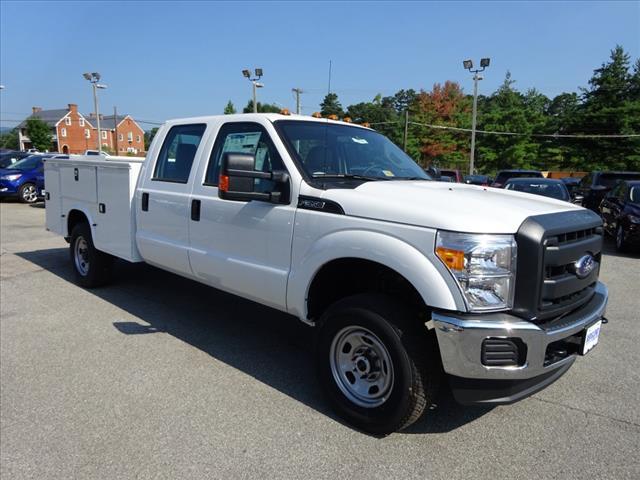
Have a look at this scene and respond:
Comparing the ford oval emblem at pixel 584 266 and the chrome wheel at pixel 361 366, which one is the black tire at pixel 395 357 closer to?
the chrome wheel at pixel 361 366

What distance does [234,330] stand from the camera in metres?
5.04

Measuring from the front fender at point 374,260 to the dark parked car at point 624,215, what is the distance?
8.31 metres

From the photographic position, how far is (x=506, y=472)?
9.09ft

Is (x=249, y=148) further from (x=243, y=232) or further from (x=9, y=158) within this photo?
(x=9, y=158)

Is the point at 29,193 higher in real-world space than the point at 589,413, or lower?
higher

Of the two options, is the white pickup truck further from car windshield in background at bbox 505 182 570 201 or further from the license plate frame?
car windshield in background at bbox 505 182 570 201

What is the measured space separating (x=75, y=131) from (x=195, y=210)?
3799 inches

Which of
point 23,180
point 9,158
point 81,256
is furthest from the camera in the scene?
point 9,158

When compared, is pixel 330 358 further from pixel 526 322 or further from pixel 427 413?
pixel 526 322

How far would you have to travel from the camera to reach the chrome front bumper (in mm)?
2611

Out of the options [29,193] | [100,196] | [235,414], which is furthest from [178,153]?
[29,193]

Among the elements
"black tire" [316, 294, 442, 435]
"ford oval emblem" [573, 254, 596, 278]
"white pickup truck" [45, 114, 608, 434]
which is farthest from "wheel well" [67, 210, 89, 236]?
"ford oval emblem" [573, 254, 596, 278]

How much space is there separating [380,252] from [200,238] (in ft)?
6.61

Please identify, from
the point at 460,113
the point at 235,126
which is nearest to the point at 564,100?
the point at 460,113
